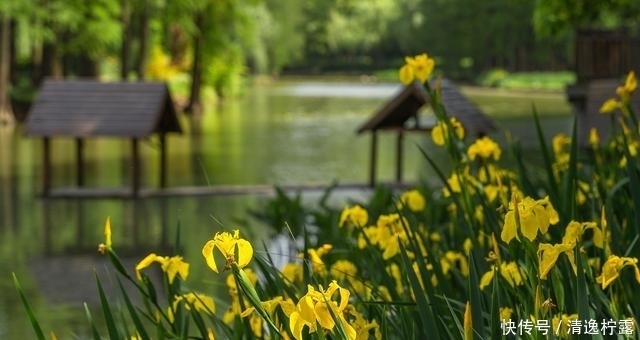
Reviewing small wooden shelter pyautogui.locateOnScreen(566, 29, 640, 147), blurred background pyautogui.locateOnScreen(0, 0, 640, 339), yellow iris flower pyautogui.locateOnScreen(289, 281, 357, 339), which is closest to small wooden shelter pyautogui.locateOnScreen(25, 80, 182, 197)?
blurred background pyautogui.locateOnScreen(0, 0, 640, 339)

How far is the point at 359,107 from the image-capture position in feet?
175

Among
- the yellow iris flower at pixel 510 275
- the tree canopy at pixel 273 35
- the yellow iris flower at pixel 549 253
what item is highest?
the yellow iris flower at pixel 549 253

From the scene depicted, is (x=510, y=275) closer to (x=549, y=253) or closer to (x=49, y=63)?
(x=549, y=253)

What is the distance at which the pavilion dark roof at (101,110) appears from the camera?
18219 millimetres

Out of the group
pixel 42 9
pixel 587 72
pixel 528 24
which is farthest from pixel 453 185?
pixel 528 24

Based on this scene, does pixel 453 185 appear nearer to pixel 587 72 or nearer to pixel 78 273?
pixel 78 273

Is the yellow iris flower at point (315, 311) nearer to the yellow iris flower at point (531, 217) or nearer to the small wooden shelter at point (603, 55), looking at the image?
the yellow iris flower at point (531, 217)

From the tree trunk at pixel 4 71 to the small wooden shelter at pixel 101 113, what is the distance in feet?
54.4

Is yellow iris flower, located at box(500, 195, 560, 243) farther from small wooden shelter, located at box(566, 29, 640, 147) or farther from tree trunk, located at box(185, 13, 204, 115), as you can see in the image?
tree trunk, located at box(185, 13, 204, 115)

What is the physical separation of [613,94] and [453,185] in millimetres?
11228

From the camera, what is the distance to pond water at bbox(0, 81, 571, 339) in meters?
11.0

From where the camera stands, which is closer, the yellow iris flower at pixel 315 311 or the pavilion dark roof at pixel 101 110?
the yellow iris flower at pixel 315 311

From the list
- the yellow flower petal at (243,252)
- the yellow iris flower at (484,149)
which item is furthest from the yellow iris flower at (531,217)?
the yellow iris flower at (484,149)

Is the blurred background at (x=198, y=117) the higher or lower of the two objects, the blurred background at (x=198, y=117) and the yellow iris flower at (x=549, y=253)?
the lower
